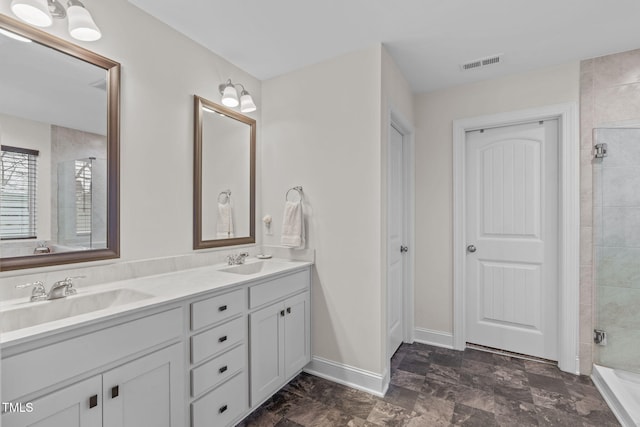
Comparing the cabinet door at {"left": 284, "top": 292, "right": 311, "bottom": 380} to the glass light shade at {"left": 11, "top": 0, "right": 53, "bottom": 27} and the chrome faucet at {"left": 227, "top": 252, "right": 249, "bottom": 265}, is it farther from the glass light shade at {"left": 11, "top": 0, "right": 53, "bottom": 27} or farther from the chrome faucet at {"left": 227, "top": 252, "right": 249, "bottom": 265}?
the glass light shade at {"left": 11, "top": 0, "right": 53, "bottom": 27}

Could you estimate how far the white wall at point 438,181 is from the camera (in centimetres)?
266

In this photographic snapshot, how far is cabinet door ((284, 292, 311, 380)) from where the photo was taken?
6.72 feet

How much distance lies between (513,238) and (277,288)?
2.10 meters

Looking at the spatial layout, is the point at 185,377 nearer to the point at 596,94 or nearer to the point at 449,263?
the point at 449,263

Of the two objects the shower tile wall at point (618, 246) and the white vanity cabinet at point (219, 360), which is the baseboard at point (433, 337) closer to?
the shower tile wall at point (618, 246)

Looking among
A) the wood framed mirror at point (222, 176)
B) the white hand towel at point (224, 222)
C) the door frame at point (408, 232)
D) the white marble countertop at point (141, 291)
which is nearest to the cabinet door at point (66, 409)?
the white marble countertop at point (141, 291)

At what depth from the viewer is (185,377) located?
1.39 meters

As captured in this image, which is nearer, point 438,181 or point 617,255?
point 617,255

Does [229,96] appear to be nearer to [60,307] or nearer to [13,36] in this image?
[13,36]

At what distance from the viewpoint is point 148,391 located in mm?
1245

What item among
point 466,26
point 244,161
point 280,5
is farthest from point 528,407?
point 280,5

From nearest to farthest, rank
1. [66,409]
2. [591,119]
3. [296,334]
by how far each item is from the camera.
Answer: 1. [66,409]
2. [296,334]
3. [591,119]

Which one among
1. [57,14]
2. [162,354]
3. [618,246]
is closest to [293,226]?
[162,354]

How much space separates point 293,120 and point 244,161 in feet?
1.74
